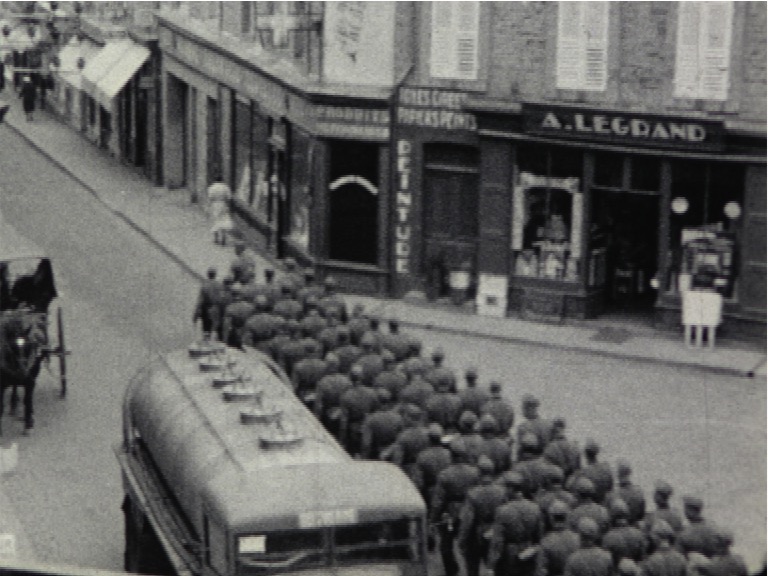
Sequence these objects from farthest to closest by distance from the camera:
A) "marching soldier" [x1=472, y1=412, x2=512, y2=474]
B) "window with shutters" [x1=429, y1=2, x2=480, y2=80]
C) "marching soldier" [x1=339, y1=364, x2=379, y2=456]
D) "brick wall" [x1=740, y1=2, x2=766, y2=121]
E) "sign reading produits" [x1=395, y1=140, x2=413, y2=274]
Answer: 1. "sign reading produits" [x1=395, y1=140, x2=413, y2=274]
2. "window with shutters" [x1=429, y1=2, x2=480, y2=80]
3. "brick wall" [x1=740, y1=2, x2=766, y2=121]
4. "marching soldier" [x1=339, y1=364, x2=379, y2=456]
5. "marching soldier" [x1=472, y1=412, x2=512, y2=474]

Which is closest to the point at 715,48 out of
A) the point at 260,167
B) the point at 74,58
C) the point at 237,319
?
the point at 237,319

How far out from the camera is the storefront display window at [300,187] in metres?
29.3

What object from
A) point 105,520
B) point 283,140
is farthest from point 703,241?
point 105,520

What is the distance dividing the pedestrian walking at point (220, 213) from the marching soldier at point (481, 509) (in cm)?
1776

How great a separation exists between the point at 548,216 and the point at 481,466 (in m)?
12.1

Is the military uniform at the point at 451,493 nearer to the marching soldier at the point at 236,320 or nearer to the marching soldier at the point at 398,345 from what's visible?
the marching soldier at the point at 398,345

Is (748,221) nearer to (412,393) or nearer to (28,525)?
(412,393)

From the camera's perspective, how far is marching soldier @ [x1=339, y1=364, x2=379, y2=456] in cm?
1739

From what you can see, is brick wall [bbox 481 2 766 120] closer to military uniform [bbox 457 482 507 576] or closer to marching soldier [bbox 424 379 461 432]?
marching soldier [bbox 424 379 461 432]

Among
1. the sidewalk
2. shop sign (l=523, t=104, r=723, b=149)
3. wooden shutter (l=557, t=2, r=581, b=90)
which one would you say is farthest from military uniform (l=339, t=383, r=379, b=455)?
wooden shutter (l=557, t=2, r=581, b=90)

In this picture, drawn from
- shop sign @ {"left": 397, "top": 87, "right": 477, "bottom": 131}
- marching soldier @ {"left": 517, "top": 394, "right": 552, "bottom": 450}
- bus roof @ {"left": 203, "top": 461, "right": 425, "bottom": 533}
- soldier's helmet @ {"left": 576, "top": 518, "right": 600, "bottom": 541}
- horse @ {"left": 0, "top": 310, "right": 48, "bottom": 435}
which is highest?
shop sign @ {"left": 397, "top": 87, "right": 477, "bottom": 131}

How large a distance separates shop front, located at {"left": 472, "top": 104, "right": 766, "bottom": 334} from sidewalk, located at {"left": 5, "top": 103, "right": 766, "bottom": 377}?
0.49 m

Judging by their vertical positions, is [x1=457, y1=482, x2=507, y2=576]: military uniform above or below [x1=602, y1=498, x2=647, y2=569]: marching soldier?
below

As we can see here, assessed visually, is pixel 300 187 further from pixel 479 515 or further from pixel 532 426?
pixel 479 515
